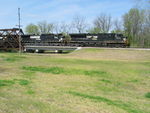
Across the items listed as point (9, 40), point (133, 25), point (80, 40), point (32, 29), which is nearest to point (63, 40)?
point (80, 40)

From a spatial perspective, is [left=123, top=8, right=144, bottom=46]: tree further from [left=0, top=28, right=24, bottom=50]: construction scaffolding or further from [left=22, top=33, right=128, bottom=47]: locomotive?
[left=0, top=28, right=24, bottom=50]: construction scaffolding

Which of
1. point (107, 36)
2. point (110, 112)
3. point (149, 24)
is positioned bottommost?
point (110, 112)

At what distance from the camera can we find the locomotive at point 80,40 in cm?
4678

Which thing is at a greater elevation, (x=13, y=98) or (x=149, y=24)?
(x=149, y=24)

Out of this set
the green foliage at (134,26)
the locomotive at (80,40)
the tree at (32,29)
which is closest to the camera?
the locomotive at (80,40)

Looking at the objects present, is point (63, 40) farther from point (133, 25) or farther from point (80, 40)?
point (133, 25)

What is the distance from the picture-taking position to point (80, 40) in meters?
50.4

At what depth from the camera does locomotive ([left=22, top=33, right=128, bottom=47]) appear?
1842 inches

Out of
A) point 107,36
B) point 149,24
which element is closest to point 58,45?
point 107,36

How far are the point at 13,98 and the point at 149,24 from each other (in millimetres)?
60759

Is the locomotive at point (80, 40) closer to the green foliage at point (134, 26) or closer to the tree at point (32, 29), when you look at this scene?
the green foliage at point (134, 26)

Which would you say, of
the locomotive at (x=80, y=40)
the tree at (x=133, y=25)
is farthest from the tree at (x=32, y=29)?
the tree at (x=133, y=25)

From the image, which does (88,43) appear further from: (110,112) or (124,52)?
(110,112)

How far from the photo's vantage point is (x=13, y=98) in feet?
20.1
